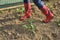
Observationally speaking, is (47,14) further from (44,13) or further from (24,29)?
(24,29)

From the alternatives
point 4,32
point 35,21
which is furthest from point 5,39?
point 35,21

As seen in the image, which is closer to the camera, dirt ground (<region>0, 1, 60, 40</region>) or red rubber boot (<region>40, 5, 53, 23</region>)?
dirt ground (<region>0, 1, 60, 40</region>)

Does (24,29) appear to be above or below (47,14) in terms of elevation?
below

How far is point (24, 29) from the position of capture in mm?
4355

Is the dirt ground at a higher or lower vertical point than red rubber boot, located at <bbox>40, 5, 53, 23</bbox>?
lower

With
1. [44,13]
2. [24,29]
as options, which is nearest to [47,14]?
[44,13]

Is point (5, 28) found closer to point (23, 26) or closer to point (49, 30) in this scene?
point (23, 26)

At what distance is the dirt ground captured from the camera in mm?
4180

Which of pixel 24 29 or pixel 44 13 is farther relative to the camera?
pixel 44 13

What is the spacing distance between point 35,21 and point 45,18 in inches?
8.9

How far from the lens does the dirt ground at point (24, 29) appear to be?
4.18 m

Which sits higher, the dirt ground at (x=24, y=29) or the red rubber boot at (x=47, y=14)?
the red rubber boot at (x=47, y=14)

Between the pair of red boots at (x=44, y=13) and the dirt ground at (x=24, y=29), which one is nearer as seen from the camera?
the dirt ground at (x=24, y=29)

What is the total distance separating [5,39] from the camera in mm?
4102
